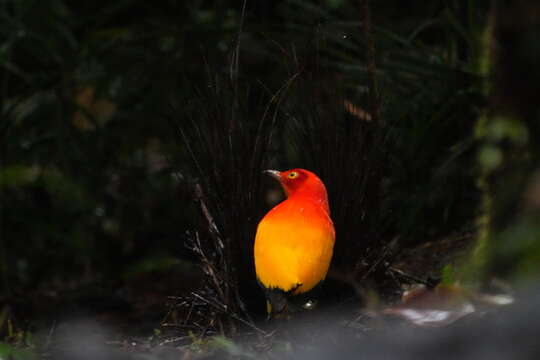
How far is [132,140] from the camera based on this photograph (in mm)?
4363

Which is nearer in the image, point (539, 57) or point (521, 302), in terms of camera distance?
point (521, 302)

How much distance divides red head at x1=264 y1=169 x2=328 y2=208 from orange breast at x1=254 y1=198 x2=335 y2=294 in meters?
0.04

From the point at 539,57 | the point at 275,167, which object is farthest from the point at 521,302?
the point at 275,167

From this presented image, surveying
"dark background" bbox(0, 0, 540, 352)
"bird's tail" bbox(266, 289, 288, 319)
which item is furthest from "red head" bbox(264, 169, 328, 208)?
"bird's tail" bbox(266, 289, 288, 319)

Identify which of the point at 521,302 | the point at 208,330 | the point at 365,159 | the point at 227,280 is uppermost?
the point at 365,159

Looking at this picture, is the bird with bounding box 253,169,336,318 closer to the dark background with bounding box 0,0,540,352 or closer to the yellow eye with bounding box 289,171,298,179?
the yellow eye with bounding box 289,171,298,179

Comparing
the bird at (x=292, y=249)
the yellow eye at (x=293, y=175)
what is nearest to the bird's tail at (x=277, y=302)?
the bird at (x=292, y=249)

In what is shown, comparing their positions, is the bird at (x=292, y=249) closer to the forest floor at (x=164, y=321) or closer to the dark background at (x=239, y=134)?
the forest floor at (x=164, y=321)

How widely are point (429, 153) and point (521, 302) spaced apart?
91.5 inches

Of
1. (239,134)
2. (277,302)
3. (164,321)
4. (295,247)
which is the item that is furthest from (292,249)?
(164,321)

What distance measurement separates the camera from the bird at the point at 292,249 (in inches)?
73.7

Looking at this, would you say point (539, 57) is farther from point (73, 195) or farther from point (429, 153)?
point (73, 195)

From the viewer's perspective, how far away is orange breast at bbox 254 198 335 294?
1870 millimetres

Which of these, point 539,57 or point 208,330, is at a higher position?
point 539,57
